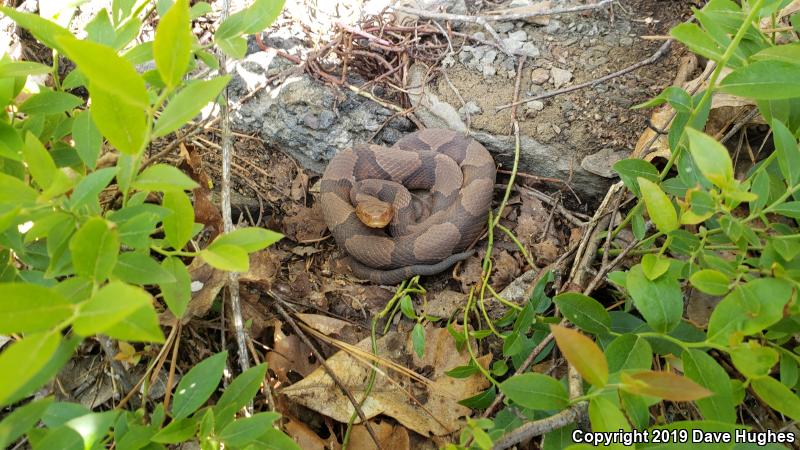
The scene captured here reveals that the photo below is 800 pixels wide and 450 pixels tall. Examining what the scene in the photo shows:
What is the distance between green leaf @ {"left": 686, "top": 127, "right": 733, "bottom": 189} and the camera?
96 cm

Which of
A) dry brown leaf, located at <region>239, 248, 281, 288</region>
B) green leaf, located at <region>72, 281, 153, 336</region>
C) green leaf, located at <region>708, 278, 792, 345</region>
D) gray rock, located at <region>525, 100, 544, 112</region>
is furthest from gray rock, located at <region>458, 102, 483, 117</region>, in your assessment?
green leaf, located at <region>72, 281, 153, 336</region>

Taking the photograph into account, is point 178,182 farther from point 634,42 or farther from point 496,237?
point 634,42

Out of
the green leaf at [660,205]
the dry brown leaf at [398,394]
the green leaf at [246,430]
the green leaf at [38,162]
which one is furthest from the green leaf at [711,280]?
the green leaf at [38,162]

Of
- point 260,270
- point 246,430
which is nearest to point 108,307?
point 246,430

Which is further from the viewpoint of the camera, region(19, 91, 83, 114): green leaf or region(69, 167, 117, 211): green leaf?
region(19, 91, 83, 114): green leaf

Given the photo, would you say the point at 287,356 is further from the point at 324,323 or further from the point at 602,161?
the point at 602,161

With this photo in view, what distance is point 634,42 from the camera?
A: 2.96 m

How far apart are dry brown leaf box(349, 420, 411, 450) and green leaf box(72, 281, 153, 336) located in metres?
1.31

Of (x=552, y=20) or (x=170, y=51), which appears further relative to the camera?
(x=552, y=20)

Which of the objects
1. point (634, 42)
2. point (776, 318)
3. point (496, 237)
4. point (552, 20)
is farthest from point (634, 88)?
point (776, 318)

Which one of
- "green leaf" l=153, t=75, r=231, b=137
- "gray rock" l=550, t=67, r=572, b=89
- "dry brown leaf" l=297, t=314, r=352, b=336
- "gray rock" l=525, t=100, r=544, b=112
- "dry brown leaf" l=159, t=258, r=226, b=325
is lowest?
"dry brown leaf" l=297, t=314, r=352, b=336

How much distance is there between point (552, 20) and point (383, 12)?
1.02m

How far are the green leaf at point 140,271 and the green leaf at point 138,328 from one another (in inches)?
6.6

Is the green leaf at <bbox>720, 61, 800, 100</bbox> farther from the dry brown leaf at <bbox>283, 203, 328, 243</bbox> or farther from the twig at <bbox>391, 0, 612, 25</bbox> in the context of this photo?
the dry brown leaf at <bbox>283, 203, 328, 243</bbox>
